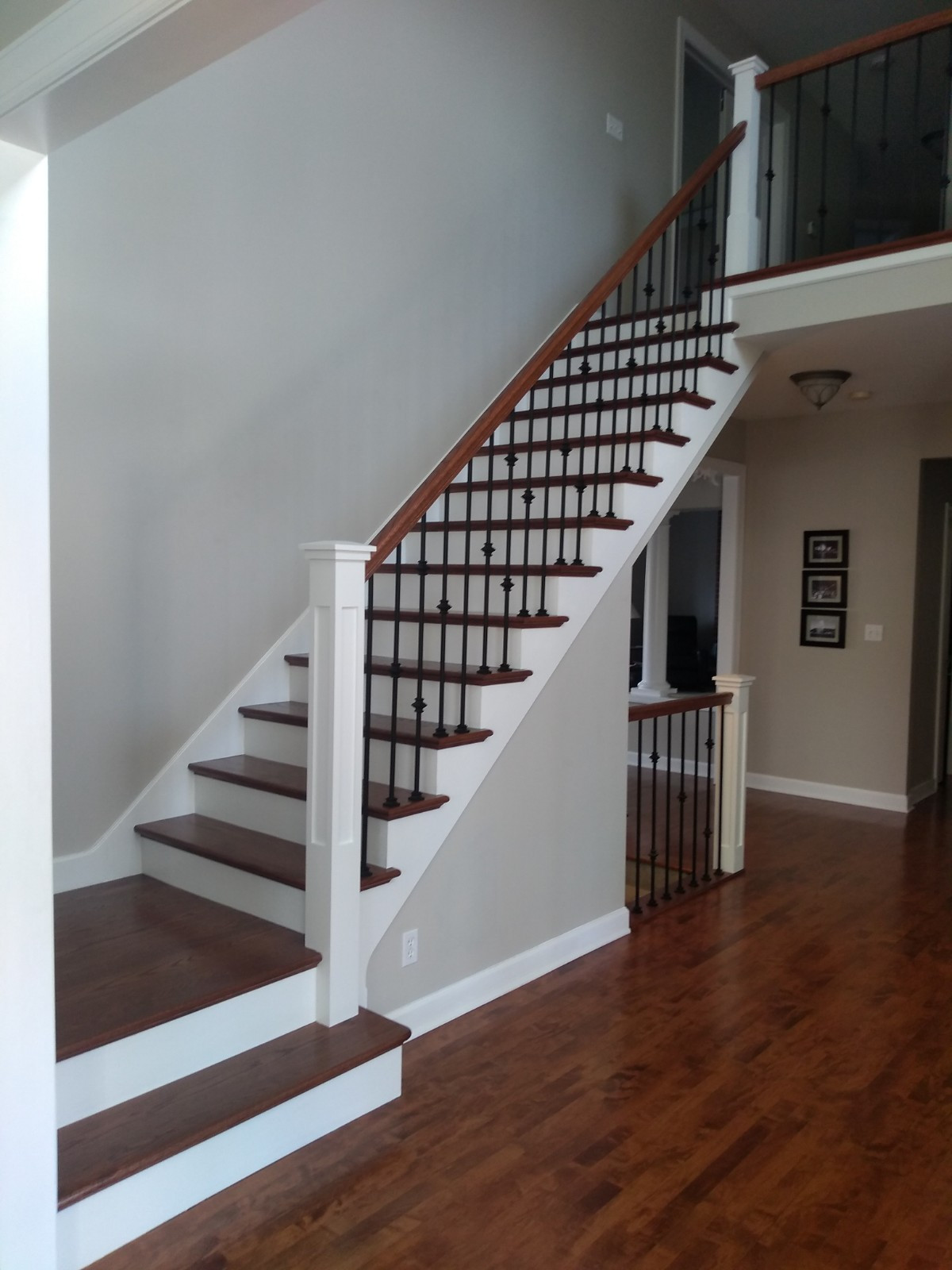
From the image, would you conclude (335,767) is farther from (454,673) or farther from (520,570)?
(520,570)

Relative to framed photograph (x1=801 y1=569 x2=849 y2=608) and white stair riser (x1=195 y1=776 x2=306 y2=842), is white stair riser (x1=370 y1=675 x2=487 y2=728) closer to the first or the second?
white stair riser (x1=195 y1=776 x2=306 y2=842)

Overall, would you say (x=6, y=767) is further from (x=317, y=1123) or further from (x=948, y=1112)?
(x=948, y=1112)

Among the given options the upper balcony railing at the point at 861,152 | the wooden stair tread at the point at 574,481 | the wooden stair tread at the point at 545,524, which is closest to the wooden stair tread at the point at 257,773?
the wooden stair tread at the point at 545,524

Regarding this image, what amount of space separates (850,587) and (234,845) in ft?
14.9

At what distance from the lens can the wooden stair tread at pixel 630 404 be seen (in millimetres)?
3889

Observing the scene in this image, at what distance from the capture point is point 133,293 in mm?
3152

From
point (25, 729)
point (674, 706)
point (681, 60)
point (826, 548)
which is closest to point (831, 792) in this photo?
point (826, 548)

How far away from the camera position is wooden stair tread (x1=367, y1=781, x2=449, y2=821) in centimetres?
270

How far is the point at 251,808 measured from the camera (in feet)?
10.4

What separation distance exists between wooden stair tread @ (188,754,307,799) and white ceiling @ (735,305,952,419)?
2886mm

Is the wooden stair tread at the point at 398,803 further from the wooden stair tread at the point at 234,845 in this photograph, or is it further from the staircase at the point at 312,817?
the wooden stair tread at the point at 234,845

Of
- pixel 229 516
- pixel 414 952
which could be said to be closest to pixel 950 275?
pixel 229 516

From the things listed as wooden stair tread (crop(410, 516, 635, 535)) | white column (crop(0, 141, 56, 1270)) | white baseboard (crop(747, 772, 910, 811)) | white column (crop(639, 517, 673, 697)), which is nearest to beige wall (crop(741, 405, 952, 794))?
white baseboard (crop(747, 772, 910, 811))

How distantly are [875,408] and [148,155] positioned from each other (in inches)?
179
